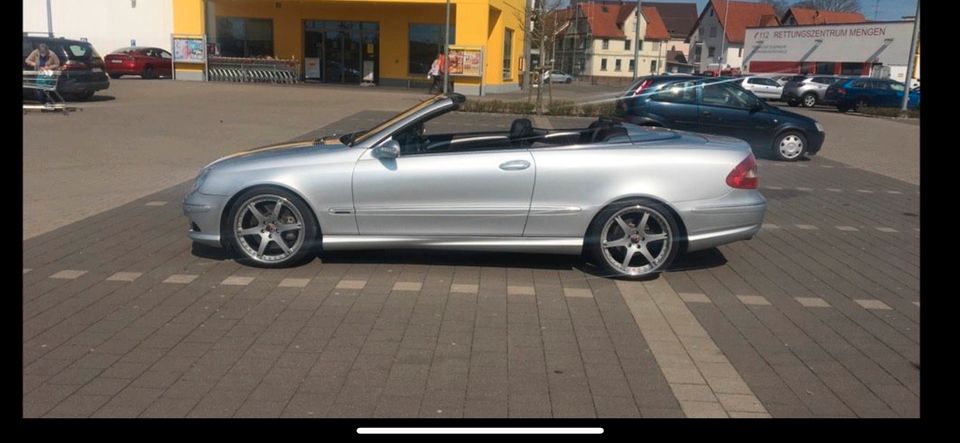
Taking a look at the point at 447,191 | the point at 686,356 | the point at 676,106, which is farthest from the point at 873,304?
the point at 676,106

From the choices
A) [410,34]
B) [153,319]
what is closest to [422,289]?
[153,319]

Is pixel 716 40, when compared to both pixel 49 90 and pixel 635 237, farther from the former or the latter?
pixel 49 90

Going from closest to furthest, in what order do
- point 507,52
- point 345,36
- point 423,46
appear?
point 423,46 < point 345,36 < point 507,52

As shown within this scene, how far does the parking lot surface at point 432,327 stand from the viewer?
12.5 ft

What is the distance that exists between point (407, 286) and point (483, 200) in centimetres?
84

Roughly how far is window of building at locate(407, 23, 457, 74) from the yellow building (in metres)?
0.04

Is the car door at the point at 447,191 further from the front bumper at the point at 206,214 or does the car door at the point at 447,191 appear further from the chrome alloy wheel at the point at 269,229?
the front bumper at the point at 206,214

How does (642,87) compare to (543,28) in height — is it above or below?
below

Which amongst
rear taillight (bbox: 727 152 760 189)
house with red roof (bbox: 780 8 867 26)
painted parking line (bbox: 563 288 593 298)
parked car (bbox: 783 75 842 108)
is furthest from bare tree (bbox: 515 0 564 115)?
painted parking line (bbox: 563 288 593 298)

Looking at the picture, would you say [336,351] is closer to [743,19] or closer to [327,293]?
[327,293]

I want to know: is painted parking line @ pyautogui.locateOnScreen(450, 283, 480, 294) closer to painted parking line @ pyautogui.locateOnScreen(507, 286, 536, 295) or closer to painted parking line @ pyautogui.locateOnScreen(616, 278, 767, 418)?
painted parking line @ pyautogui.locateOnScreen(507, 286, 536, 295)

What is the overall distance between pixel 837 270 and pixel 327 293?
4.11 metres

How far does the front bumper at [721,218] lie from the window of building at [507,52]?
3036 centimetres

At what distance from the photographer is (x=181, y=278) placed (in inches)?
229
